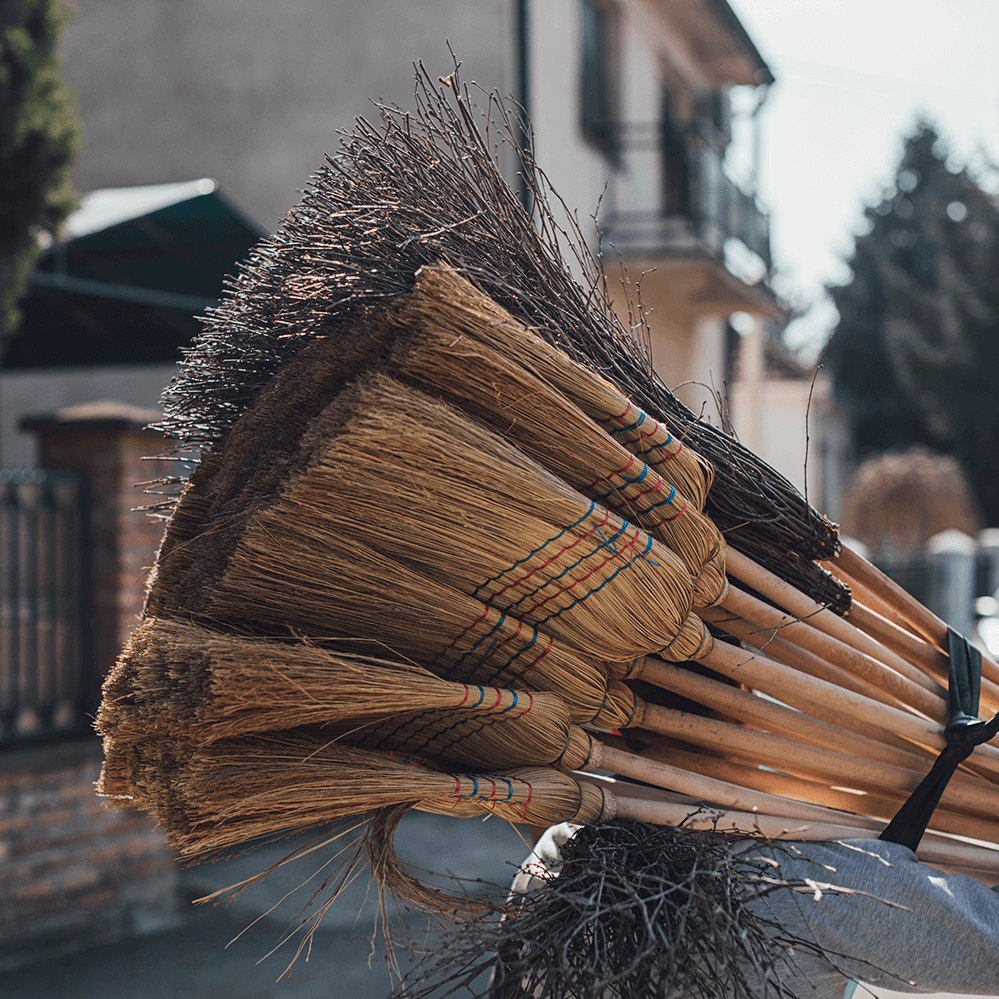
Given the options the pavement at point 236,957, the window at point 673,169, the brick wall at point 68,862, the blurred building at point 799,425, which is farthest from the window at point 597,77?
the blurred building at point 799,425

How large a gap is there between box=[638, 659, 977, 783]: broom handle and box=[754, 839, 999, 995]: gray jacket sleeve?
0.20m

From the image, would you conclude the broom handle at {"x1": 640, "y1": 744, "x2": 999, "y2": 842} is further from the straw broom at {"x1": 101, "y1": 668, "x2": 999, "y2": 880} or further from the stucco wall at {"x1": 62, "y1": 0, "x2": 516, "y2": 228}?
the stucco wall at {"x1": 62, "y1": 0, "x2": 516, "y2": 228}

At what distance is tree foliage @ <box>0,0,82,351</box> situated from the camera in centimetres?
492

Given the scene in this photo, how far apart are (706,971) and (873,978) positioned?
26cm

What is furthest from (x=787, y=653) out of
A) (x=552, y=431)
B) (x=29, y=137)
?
(x=29, y=137)

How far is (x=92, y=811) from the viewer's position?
4.76m

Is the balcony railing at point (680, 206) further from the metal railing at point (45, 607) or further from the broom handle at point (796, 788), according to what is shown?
the broom handle at point (796, 788)

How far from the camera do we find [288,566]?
140 centimetres

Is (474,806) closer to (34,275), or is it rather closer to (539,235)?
(539,235)

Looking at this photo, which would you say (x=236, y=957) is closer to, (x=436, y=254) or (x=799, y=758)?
(x=799, y=758)

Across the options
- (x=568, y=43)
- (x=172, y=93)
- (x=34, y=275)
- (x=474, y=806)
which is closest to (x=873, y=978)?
(x=474, y=806)

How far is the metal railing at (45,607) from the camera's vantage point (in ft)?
15.7

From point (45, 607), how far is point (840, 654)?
4.26 metres

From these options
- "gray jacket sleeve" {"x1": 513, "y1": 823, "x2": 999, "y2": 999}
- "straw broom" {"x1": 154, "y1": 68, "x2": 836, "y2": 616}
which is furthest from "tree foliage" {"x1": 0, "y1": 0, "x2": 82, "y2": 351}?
"gray jacket sleeve" {"x1": 513, "y1": 823, "x2": 999, "y2": 999}
